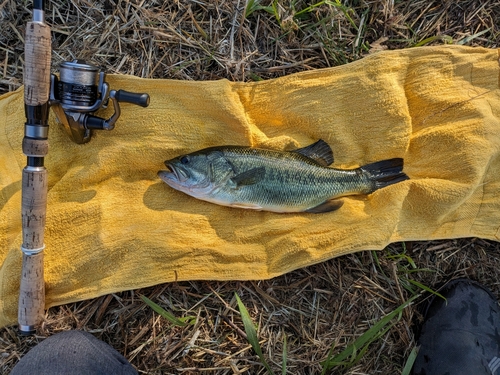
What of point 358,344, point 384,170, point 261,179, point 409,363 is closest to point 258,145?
point 261,179

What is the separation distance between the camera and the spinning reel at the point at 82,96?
8.64ft

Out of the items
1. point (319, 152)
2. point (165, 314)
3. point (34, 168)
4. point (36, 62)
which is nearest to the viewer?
point (36, 62)

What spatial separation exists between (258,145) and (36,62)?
169cm

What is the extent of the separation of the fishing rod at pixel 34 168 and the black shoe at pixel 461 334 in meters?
3.10

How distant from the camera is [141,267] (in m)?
2.94

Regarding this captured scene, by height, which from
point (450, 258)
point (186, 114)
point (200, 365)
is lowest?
point (200, 365)

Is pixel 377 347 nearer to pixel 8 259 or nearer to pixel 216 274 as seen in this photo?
pixel 216 274

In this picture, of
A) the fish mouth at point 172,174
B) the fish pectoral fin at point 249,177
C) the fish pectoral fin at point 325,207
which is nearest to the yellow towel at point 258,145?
the fish pectoral fin at point 325,207

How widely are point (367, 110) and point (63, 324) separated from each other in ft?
9.78

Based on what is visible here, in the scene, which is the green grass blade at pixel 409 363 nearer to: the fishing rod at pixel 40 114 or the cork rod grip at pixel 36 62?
the fishing rod at pixel 40 114

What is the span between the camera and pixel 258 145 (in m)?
3.21

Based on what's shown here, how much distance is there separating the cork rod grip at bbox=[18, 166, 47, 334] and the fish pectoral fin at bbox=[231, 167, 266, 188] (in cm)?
137

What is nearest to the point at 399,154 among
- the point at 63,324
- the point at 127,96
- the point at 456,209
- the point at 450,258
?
the point at 456,209

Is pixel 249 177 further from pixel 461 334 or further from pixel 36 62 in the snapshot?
pixel 461 334
